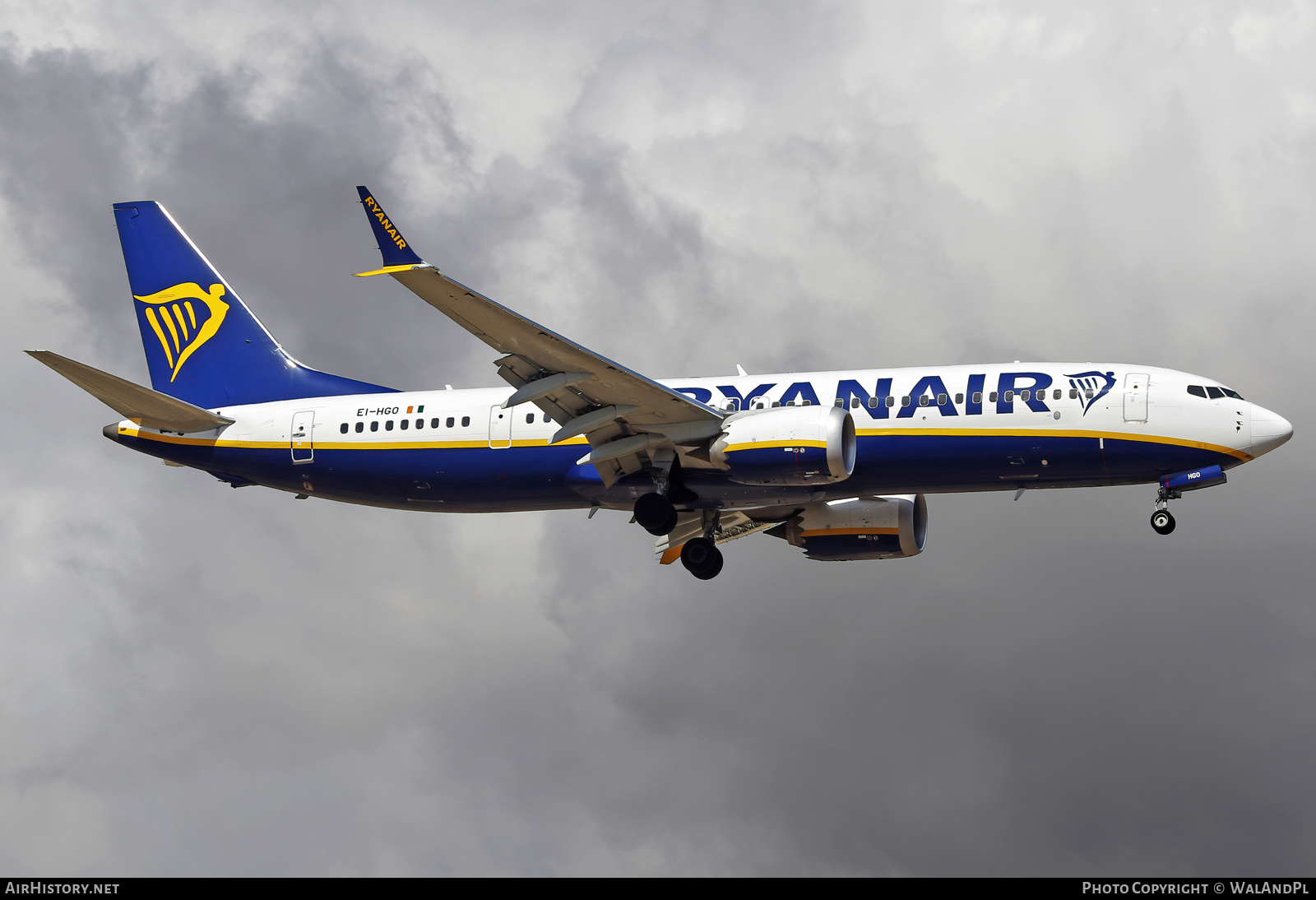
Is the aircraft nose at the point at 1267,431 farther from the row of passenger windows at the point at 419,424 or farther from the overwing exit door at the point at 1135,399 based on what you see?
the row of passenger windows at the point at 419,424

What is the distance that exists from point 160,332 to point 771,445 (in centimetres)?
2266

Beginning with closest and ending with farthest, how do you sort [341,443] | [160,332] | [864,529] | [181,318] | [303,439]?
[341,443]
[303,439]
[864,529]
[160,332]
[181,318]

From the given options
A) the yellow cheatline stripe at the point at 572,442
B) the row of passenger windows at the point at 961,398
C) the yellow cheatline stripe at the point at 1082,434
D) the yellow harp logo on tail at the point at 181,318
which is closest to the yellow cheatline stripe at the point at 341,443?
the yellow cheatline stripe at the point at 572,442

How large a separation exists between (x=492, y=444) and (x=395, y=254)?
37.7 feet

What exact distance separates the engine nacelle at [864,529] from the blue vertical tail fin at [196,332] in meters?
14.1

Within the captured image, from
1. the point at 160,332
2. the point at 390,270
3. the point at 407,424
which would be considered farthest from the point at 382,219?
the point at 160,332

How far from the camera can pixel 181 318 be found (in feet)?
165

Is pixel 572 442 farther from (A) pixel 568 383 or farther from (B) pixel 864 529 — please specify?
(B) pixel 864 529

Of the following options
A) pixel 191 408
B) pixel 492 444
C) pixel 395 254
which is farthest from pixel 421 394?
pixel 395 254

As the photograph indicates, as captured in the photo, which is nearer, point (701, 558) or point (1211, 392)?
point (1211, 392)

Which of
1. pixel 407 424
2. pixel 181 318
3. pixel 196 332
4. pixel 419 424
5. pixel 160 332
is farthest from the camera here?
pixel 181 318
